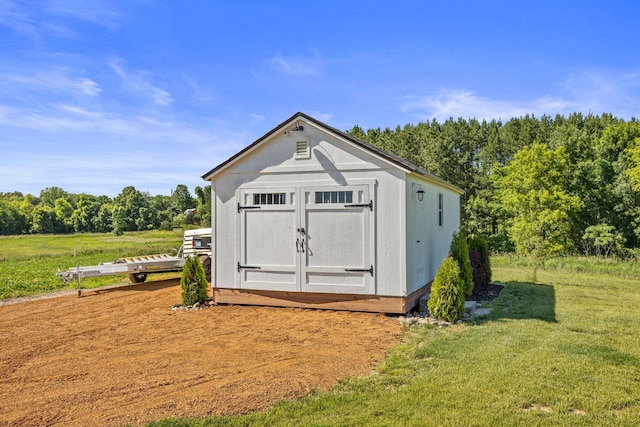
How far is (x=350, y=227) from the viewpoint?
9359 mm

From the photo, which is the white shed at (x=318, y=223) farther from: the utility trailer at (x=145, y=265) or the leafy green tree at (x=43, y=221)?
the leafy green tree at (x=43, y=221)

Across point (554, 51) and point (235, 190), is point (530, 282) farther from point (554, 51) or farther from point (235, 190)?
point (235, 190)

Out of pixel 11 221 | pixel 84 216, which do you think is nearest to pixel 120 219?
pixel 84 216

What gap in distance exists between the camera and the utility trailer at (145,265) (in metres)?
12.4

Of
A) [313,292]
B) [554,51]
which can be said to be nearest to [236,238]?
[313,292]

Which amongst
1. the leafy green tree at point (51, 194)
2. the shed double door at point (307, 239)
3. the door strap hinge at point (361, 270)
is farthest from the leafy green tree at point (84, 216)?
the door strap hinge at point (361, 270)

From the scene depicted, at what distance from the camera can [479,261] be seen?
12492 mm

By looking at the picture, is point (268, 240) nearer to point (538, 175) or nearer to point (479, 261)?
point (479, 261)

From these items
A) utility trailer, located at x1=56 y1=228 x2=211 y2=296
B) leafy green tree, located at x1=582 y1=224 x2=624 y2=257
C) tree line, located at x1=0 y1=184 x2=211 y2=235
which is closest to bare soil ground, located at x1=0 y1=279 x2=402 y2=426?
utility trailer, located at x1=56 y1=228 x2=211 y2=296

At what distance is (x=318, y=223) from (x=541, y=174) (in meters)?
21.3

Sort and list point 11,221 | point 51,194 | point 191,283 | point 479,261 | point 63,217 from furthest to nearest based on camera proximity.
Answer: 1. point 51,194
2. point 63,217
3. point 11,221
4. point 479,261
5. point 191,283

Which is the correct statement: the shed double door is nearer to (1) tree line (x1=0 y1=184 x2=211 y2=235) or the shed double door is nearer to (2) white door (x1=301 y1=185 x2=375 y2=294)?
(2) white door (x1=301 y1=185 x2=375 y2=294)

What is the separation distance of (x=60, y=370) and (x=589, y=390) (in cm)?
649

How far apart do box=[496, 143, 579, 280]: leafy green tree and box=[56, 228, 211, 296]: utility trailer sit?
1431cm
